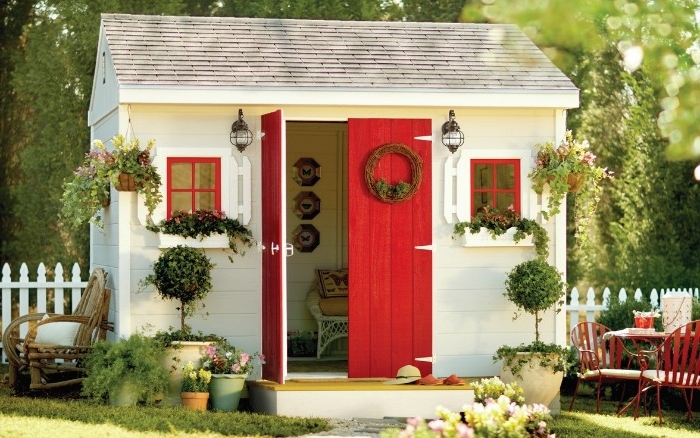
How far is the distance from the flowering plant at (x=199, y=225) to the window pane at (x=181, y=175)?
0.27 meters

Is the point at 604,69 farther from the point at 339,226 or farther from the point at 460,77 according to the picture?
the point at 460,77

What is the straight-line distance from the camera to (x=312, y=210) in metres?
14.4

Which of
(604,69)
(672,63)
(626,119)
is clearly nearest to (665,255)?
(626,119)

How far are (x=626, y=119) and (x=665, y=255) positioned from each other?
2.14 m

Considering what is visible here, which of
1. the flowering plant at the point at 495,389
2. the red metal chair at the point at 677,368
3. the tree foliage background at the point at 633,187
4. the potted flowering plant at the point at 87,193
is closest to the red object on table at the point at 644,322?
the red metal chair at the point at 677,368

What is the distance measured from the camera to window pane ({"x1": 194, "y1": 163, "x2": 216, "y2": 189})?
11.3 metres

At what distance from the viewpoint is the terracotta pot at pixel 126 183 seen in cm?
1083

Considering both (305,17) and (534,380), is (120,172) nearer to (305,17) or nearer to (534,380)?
(534,380)

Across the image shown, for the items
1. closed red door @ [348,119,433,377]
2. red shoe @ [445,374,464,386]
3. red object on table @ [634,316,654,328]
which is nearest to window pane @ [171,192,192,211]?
closed red door @ [348,119,433,377]

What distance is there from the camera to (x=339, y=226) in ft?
47.6

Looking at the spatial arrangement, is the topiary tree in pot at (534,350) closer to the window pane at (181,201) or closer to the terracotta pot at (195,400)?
the terracotta pot at (195,400)

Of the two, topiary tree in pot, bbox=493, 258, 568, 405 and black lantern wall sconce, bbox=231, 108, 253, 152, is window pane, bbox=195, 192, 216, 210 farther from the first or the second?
topiary tree in pot, bbox=493, 258, 568, 405

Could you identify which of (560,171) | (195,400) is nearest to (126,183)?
(195,400)

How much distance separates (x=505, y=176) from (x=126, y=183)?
356 centimetres
